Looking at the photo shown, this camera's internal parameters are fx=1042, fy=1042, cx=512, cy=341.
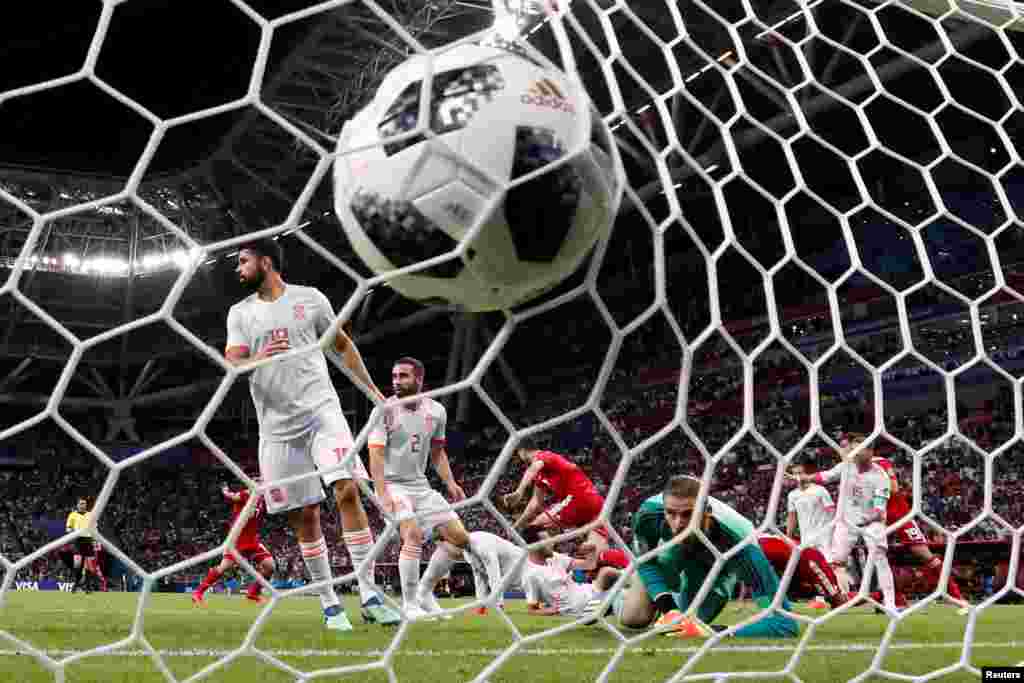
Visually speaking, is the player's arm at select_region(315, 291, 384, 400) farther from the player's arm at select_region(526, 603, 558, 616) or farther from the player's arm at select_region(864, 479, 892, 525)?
the player's arm at select_region(864, 479, 892, 525)

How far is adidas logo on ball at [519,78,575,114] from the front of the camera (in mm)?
1827

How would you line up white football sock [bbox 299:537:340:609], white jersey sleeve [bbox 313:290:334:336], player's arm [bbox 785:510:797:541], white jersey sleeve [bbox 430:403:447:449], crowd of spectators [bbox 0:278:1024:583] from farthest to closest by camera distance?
crowd of spectators [bbox 0:278:1024:583]
player's arm [bbox 785:510:797:541]
white jersey sleeve [bbox 430:403:447:449]
white football sock [bbox 299:537:340:609]
white jersey sleeve [bbox 313:290:334:336]

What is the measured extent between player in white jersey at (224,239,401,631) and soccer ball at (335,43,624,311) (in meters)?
1.52

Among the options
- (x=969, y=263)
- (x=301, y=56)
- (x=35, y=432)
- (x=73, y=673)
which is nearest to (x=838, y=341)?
(x=73, y=673)

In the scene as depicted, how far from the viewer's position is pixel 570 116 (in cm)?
186

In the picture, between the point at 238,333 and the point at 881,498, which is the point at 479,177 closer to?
the point at 238,333

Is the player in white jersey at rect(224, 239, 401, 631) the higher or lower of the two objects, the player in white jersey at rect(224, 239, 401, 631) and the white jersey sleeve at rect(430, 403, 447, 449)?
the higher

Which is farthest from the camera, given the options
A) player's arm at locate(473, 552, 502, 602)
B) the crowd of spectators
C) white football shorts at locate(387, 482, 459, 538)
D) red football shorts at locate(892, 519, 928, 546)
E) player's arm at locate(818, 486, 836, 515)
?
the crowd of spectators

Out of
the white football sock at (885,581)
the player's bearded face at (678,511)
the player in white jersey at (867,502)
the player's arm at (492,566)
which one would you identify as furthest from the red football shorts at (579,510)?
the white football sock at (885,581)

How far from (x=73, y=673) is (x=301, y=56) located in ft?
44.4

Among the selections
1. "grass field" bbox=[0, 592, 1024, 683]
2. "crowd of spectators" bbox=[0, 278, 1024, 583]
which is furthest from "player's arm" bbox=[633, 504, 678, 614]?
"crowd of spectators" bbox=[0, 278, 1024, 583]

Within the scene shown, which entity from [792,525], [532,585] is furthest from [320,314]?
[792,525]

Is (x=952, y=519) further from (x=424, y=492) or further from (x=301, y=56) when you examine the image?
(x=301, y=56)

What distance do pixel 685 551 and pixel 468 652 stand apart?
0.79m
